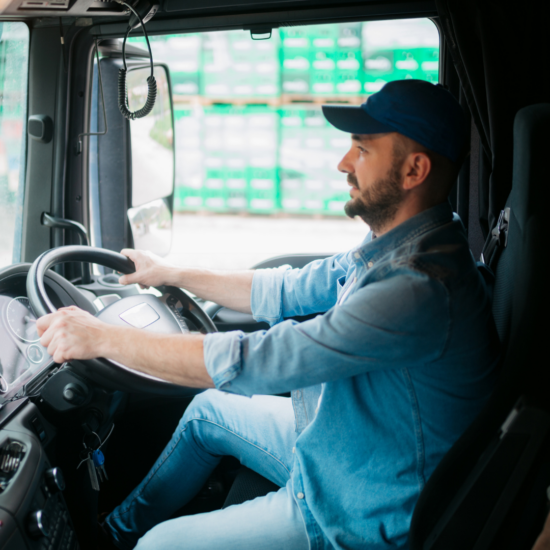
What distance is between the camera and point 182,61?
6.51 meters

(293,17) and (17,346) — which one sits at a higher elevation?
(293,17)

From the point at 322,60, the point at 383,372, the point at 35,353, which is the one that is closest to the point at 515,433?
the point at 383,372

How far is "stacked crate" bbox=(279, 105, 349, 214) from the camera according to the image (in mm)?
7664

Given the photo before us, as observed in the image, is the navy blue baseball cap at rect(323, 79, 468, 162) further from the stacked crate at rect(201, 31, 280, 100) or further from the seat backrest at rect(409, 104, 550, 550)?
the stacked crate at rect(201, 31, 280, 100)

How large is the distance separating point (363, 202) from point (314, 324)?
0.37m

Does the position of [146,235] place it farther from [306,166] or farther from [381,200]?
[306,166]

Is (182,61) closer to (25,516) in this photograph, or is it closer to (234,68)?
(234,68)

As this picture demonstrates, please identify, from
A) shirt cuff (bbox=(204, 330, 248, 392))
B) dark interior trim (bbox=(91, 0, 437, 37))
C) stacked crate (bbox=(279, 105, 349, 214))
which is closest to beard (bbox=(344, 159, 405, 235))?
shirt cuff (bbox=(204, 330, 248, 392))

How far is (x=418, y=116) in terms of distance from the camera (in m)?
1.15

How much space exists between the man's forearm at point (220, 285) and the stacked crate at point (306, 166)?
5.83m

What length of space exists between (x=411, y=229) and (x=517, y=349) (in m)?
0.35

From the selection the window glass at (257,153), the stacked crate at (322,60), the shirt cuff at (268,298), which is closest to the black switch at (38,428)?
the shirt cuff at (268,298)

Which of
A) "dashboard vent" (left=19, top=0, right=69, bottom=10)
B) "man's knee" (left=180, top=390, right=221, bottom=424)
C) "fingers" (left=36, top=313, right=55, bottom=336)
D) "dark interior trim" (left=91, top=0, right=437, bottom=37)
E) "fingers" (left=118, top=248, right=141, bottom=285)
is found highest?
"dark interior trim" (left=91, top=0, right=437, bottom=37)

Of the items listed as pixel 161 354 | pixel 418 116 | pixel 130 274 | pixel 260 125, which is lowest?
pixel 161 354
